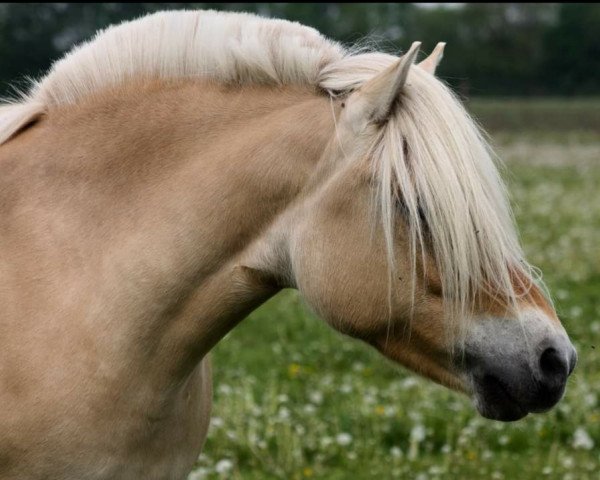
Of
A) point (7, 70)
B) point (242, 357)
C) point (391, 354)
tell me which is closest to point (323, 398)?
point (242, 357)

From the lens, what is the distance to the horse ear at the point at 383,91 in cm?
301

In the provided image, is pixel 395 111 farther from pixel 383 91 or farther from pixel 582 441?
pixel 582 441

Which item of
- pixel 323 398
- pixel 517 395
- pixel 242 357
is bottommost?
pixel 242 357

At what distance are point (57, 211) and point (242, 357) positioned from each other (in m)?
5.08

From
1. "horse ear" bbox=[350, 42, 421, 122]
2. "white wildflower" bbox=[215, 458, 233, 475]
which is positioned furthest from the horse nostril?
"white wildflower" bbox=[215, 458, 233, 475]

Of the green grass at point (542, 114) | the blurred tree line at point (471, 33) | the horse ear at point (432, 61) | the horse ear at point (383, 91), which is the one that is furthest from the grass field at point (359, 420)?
the green grass at point (542, 114)

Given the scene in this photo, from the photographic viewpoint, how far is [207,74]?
345cm

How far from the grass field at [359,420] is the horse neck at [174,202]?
0.61 m

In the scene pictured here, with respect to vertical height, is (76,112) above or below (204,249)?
above

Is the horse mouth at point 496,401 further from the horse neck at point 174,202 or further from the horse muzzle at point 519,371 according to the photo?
the horse neck at point 174,202

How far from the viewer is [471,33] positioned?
39.4 m

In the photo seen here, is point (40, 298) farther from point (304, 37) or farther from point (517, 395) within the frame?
point (517, 395)

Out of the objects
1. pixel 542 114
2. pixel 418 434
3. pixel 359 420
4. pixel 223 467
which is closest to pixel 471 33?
pixel 542 114

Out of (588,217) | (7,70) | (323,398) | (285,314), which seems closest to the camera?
(323,398)
